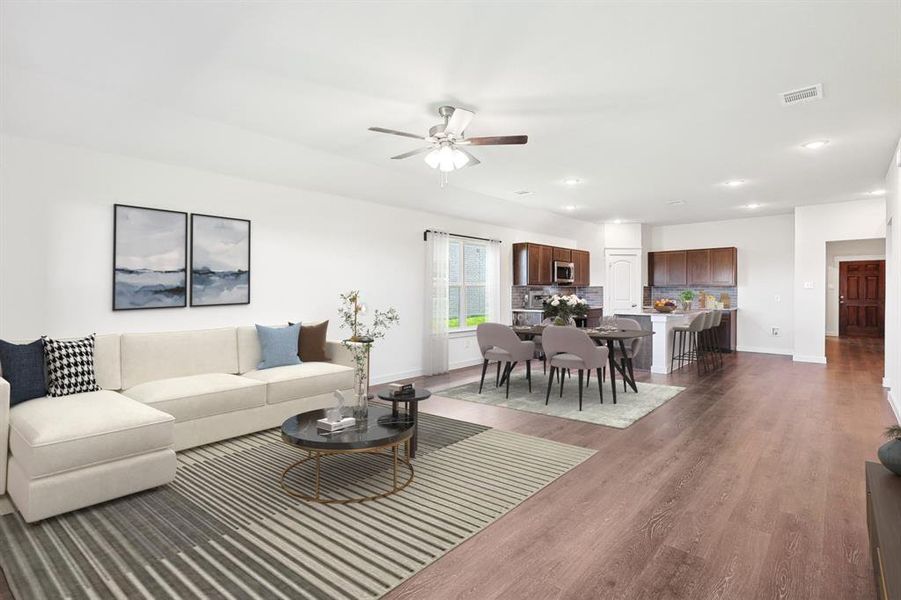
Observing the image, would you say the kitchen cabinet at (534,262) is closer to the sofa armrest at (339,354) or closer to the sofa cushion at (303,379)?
the sofa armrest at (339,354)

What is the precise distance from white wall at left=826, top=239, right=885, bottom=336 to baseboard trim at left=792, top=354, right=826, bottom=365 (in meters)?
3.90

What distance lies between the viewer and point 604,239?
10.6m

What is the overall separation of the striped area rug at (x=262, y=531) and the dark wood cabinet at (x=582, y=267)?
6.64m

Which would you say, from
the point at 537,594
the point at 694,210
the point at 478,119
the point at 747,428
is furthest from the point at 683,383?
the point at 537,594

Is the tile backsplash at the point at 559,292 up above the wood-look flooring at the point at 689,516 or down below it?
above

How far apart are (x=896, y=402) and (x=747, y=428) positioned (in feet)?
6.04

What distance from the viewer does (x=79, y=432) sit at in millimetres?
2688

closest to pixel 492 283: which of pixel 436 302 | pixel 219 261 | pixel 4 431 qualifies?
pixel 436 302

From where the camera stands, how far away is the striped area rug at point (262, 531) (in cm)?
206

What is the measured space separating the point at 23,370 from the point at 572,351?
15.0ft

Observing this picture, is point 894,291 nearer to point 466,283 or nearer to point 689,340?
point 689,340

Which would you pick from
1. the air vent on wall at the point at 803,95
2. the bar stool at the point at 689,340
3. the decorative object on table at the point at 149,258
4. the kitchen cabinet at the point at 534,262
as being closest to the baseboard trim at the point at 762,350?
the bar stool at the point at 689,340

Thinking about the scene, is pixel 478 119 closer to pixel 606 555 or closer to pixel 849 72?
pixel 849 72

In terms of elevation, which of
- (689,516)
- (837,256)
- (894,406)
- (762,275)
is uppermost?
(837,256)
